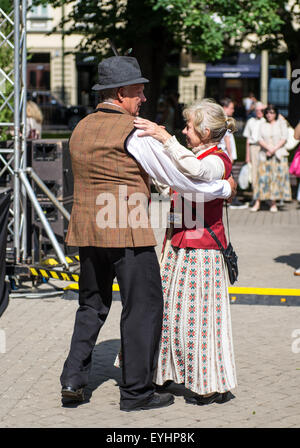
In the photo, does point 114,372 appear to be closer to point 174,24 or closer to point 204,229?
point 204,229

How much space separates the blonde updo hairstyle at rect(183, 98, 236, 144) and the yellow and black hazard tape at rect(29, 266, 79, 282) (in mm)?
3240

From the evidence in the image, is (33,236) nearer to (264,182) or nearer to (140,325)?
(140,325)

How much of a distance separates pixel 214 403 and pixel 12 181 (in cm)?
449

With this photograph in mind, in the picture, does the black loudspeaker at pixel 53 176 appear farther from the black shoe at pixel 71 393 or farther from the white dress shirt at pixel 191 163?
the white dress shirt at pixel 191 163

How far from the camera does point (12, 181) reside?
29.5 feet

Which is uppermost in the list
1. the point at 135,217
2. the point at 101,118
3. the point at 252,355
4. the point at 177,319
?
the point at 101,118

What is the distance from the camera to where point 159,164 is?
4.67 meters

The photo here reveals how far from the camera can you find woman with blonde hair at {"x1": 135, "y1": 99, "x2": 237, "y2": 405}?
5.00 m

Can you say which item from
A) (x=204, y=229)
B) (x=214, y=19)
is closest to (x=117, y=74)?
(x=204, y=229)

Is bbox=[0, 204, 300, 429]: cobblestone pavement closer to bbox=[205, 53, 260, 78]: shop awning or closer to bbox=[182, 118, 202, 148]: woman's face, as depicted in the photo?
bbox=[182, 118, 202, 148]: woman's face

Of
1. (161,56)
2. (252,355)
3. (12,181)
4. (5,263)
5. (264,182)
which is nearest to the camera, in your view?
(252,355)

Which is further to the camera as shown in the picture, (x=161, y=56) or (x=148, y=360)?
(x=161, y=56)
